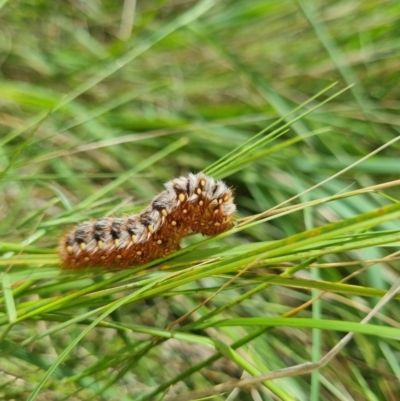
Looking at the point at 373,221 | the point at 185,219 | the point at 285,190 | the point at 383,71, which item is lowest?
the point at 373,221

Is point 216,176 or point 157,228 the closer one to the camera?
point 157,228

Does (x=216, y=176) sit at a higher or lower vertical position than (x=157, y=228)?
higher

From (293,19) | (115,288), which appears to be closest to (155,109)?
(293,19)

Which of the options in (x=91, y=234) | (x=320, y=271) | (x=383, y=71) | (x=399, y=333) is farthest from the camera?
(x=383, y=71)

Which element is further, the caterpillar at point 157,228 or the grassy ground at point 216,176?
Result: the caterpillar at point 157,228

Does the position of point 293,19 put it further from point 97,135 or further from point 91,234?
point 91,234
